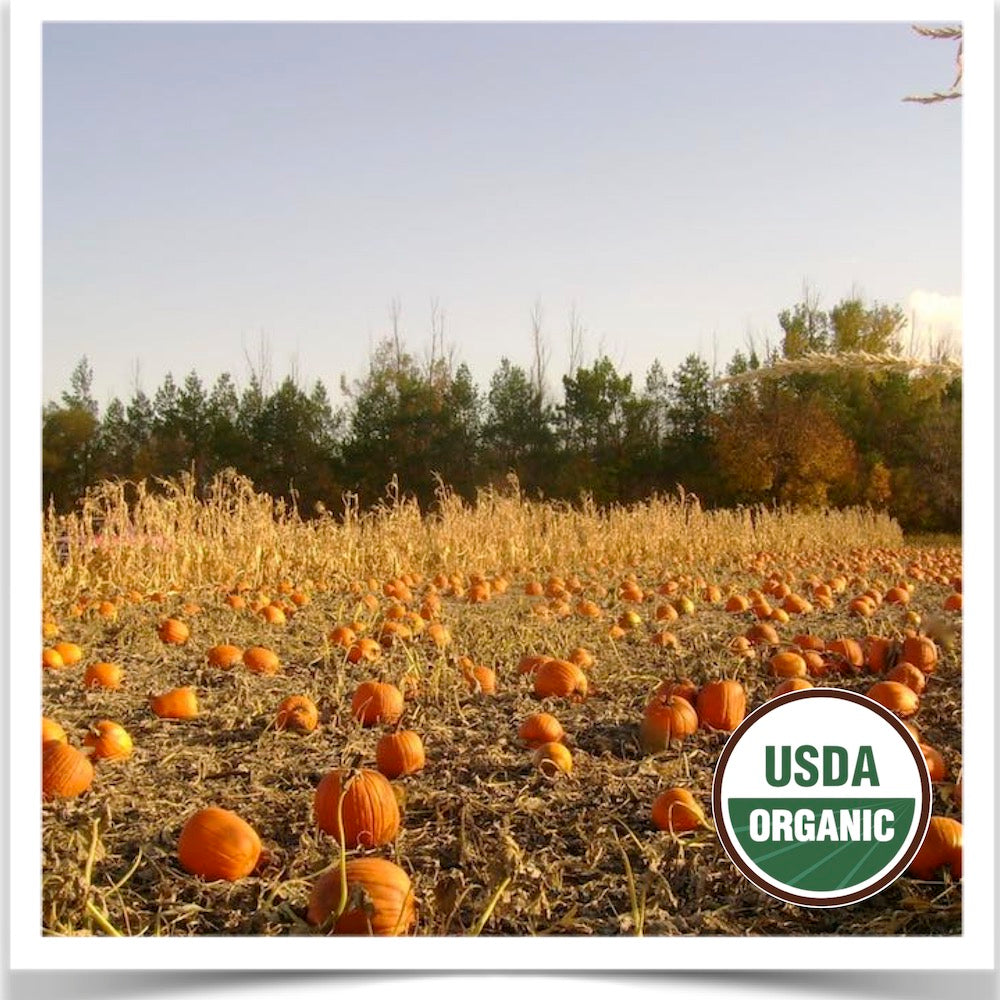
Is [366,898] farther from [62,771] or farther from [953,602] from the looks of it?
[953,602]

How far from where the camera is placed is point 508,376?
3105mm

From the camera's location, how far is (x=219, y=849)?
192 centimetres

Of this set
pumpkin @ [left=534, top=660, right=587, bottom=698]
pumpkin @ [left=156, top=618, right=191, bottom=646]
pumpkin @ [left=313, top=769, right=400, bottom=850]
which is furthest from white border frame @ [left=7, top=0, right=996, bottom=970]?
pumpkin @ [left=156, top=618, right=191, bottom=646]

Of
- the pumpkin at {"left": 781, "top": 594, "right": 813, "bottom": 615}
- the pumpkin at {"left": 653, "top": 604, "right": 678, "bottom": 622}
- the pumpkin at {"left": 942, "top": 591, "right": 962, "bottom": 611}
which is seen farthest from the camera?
the pumpkin at {"left": 781, "top": 594, "right": 813, "bottom": 615}

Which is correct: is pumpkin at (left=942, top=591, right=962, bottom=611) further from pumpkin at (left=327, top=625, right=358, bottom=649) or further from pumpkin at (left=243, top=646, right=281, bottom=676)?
pumpkin at (left=243, top=646, right=281, bottom=676)

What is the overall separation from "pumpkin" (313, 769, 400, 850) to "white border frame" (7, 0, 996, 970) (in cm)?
19

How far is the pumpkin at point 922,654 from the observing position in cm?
264

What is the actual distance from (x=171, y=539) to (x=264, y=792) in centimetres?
230

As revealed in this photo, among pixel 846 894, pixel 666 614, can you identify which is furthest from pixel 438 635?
pixel 846 894

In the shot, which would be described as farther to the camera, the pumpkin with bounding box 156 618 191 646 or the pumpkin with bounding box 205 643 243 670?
the pumpkin with bounding box 156 618 191 646

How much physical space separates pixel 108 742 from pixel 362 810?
2.25ft

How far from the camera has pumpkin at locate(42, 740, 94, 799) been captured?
212 cm

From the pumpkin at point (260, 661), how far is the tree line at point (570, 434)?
0.66 m
